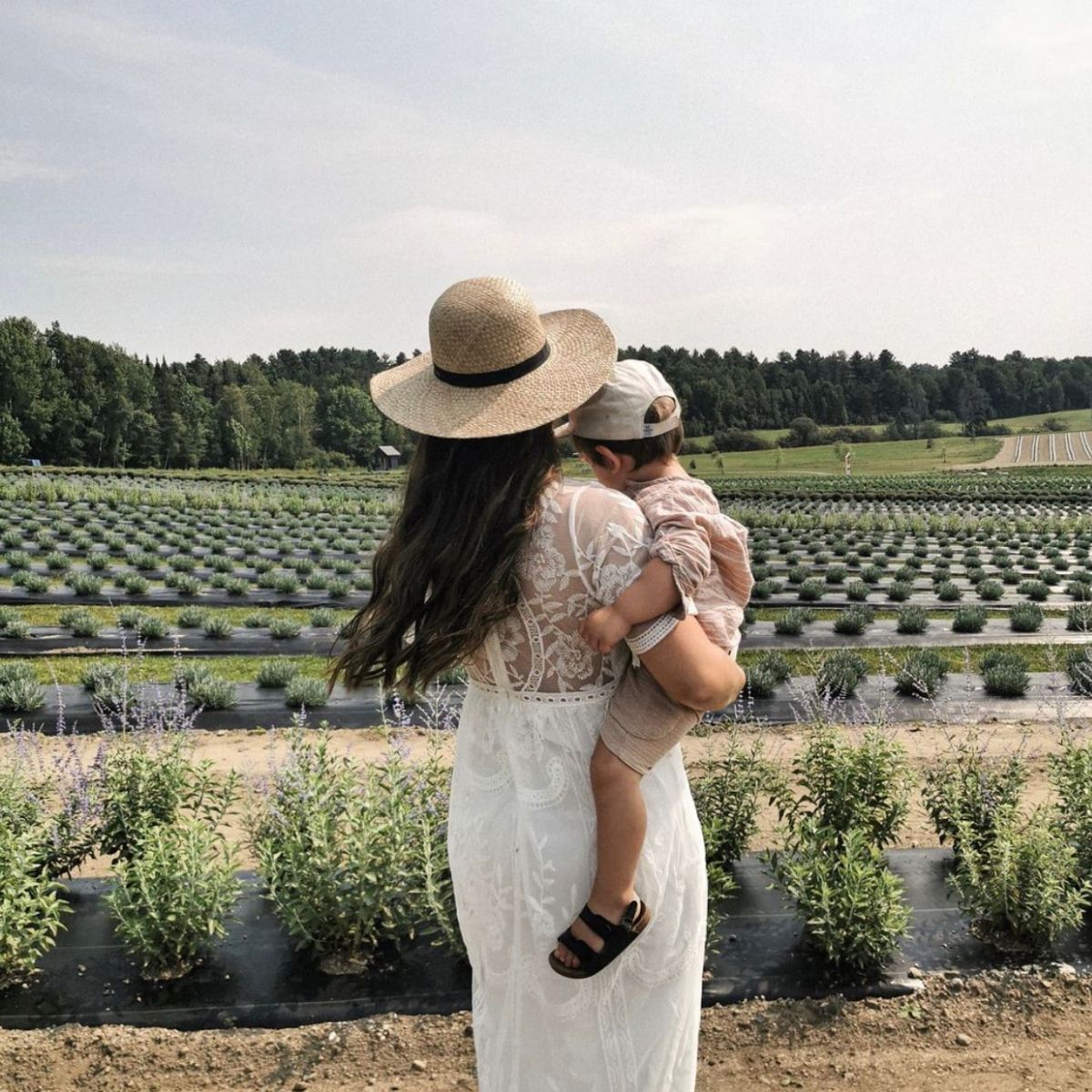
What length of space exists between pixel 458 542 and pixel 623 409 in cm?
49

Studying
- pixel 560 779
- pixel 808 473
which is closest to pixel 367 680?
pixel 560 779

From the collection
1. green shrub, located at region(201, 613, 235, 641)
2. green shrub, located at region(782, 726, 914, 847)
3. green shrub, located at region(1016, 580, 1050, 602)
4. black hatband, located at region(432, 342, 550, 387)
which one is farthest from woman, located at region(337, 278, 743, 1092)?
green shrub, located at region(1016, 580, 1050, 602)

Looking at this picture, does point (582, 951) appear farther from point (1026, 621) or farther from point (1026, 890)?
point (1026, 621)

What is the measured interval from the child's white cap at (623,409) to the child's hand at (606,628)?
422 mm

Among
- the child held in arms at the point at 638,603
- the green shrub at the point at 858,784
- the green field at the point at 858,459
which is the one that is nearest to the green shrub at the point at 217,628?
the green shrub at the point at 858,784

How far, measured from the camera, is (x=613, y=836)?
1.79 meters

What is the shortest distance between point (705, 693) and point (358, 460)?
8807cm

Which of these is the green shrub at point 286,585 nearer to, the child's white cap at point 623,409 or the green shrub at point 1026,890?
the green shrub at point 1026,890

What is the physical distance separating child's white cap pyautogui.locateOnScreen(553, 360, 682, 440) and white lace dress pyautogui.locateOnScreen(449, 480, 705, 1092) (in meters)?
0.22

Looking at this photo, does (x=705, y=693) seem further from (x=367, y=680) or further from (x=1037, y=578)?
(x=1037, y=578)

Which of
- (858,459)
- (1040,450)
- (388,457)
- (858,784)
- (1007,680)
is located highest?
(388,457)

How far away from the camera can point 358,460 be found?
3452 inches

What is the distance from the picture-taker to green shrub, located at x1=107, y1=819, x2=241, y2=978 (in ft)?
12.5

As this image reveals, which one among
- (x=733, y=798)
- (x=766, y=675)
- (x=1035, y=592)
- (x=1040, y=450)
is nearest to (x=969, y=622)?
(x=1035, y=592)
